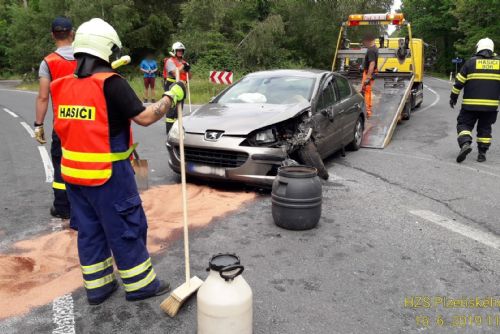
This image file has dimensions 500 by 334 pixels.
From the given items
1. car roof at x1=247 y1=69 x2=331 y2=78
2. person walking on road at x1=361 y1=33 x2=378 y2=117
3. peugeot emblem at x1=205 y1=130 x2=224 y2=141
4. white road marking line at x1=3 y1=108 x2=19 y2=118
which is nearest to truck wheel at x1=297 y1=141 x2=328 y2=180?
peugeot emblem at x1=205 y1=130 x2=224 y2=141

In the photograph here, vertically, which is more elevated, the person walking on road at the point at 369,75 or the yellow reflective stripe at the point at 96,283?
the person walking on road at the point at 369,75

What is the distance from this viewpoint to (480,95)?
296 inches

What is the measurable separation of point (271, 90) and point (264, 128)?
144cm

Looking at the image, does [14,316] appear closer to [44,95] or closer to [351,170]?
[44,95]

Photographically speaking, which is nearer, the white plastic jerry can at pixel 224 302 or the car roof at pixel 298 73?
the white plastic jerry can at pixel 224 302

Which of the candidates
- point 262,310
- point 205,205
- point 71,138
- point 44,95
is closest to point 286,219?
point 205,205

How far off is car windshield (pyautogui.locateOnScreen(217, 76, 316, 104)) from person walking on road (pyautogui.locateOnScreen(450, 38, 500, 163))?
281 centimetres

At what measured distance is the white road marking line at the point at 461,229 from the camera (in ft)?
14.2

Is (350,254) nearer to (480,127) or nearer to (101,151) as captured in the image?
(101,151)

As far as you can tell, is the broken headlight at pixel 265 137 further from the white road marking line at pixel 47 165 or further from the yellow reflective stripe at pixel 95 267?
the white road marking line at pixel 47 165

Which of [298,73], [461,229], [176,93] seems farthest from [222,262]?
[298,73]

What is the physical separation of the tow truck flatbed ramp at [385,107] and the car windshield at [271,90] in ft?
8.51

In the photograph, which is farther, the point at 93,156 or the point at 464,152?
the point at 464,152

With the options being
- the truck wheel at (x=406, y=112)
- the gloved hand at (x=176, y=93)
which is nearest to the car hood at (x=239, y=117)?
the gloved hand at (x=176, y=93)
